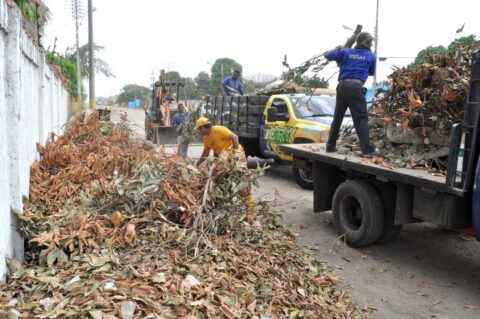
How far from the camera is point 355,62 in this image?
625cm

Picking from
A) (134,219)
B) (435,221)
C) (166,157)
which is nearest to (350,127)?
(435,221)

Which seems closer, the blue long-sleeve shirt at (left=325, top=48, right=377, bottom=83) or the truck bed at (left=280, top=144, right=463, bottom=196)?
the truck bed at (left=280, top=144, right=463, bottom=196)

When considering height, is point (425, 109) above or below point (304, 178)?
above

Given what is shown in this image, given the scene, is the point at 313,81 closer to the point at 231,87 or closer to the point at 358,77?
the point at 358,77

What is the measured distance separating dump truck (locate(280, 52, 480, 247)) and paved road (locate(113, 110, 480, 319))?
29 centimetres

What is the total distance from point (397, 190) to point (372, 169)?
0.37m

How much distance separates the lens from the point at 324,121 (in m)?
9.54

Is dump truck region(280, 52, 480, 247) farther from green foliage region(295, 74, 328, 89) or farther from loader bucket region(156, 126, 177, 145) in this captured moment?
loader bucket region(156, 126, 177, 145)

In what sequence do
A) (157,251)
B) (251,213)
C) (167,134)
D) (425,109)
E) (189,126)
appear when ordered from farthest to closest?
(167,134) → (189,126) → (425,109) → (251,213) → (157,251)

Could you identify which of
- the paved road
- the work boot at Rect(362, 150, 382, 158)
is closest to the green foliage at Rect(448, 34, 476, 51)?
the work boot at Rect(362, 150, 382, 158)

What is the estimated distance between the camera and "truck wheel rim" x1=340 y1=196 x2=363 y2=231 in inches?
242

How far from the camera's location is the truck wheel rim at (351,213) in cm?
614

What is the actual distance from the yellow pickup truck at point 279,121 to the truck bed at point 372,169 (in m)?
1.77

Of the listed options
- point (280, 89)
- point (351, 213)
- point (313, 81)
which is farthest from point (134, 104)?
point (351, 213)
